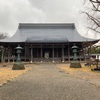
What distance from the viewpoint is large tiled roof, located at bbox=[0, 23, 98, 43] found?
166 feet

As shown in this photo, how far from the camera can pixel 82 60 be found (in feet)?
166

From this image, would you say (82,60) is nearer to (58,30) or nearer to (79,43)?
(79,43)

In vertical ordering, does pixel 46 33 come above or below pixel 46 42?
above

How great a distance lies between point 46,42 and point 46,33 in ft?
25.1

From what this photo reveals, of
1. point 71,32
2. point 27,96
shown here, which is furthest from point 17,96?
point 71,32

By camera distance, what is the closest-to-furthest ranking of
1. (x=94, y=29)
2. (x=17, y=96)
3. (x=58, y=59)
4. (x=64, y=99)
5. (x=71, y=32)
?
(x=64, y=99)
(x=17, y=96)
(x=94, y=29)
(x=58, y=59)
(x=71, y=32)

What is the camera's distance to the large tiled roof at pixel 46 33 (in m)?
50.6

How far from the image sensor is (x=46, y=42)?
1921 inches

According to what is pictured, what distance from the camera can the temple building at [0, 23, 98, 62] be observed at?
162 feet

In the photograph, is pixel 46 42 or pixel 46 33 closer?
pixel 46 42

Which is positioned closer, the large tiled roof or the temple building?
the temple building

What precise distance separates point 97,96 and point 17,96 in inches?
116

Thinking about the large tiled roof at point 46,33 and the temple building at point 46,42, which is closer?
the temple building at point 46,42

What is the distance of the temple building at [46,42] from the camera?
4931cm
